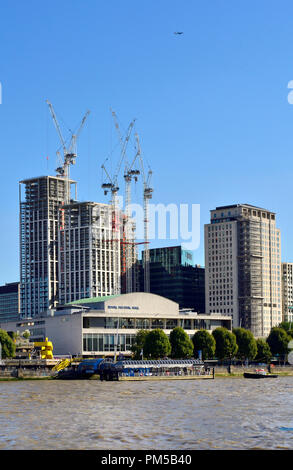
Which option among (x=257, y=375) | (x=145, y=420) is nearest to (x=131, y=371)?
(x=257, y=375)

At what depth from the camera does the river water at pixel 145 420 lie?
202 ft

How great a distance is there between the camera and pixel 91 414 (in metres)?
84.1

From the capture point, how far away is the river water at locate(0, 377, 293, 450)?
61.6m

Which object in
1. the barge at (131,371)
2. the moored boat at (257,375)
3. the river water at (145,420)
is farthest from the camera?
the moored boat at (257,375)

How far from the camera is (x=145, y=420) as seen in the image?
78.3 m

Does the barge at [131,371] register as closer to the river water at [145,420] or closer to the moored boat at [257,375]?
the moored boat at [257,375]

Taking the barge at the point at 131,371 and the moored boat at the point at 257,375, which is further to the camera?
the moored boat at the point at 257,375

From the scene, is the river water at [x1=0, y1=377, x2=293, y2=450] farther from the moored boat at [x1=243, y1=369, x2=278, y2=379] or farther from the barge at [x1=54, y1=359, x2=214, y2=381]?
the moored boat at [x1=243, y1=369, x2=278, y2=379]

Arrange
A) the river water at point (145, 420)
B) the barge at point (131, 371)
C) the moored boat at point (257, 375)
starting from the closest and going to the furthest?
the river water at point (145, 420) → the barge at point (131, 371) → the moored boat at point (257, 375)

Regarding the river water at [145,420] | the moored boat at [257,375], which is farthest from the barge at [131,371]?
the river water at [145,420]

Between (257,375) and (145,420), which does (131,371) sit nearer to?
(257,375)

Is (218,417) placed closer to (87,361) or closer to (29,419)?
(29,419)

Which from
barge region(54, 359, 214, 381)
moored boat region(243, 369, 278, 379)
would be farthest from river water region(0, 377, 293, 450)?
moored boat region(243, 369, 278, 379)
